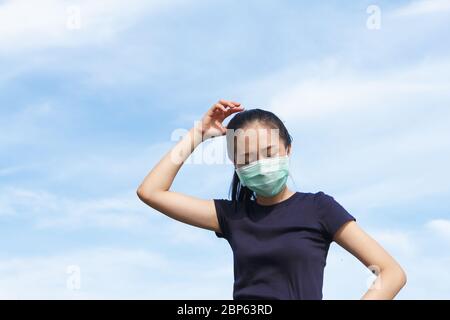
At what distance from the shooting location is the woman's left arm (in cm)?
626

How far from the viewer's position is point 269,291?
625 cm

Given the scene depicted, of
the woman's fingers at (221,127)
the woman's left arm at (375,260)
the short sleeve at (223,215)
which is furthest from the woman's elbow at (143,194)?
the woman's left arm at (375,260)

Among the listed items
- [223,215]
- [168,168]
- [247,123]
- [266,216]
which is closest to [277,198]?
[266,216]

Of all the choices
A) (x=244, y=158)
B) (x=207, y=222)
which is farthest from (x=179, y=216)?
(x=244, y=158)

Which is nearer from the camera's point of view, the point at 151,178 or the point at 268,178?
the point at 268,178

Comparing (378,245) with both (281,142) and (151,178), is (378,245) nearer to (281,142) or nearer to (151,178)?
(281,142)

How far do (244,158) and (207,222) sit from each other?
620 mm

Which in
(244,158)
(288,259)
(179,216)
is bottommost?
(288,259)

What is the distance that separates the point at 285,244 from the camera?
6359mm

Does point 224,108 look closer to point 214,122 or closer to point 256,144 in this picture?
point 214,122

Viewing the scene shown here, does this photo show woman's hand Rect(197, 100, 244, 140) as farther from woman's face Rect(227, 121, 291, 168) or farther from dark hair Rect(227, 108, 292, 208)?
woman's face Rect(227, 121, 291, 168)

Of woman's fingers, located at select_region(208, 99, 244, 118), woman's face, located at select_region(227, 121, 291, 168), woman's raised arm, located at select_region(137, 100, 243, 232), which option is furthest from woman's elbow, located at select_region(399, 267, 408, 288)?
woman's fingers, located at select_region(208, 99, 244, 118)

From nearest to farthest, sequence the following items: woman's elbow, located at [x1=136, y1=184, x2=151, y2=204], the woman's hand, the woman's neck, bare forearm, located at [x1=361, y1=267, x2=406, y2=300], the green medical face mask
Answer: bare forearm, located at [x1=361, y1=267, x2=406, y2=300]
the green medical face mask
the woman's neck
woman's elbow, located at [x1=136, y1=184, x2=151, y2=204]
the woman's hand
